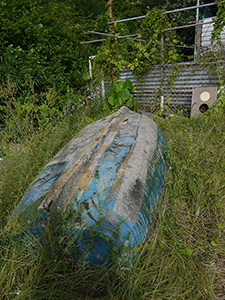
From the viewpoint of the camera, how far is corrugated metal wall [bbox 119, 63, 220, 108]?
3.90 m

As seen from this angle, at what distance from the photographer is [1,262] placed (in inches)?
54.7

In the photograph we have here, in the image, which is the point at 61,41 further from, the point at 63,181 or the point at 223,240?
the point at 223,240

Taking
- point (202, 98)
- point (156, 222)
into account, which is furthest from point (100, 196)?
point (202, 98)

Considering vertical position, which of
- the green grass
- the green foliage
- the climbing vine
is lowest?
→ the green grass

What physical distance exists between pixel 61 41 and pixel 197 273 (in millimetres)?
4642

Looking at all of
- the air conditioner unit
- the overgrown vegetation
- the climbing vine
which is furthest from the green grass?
the climbing vine

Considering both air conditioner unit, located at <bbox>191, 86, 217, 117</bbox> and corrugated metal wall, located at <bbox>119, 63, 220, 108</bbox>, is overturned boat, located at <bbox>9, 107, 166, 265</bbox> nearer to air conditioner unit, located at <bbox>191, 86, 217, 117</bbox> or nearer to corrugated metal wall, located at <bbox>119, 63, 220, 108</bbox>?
air conditioner unit, located at <bbox>191, 86, 217, 117</bbox>

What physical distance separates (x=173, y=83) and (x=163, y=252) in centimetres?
326

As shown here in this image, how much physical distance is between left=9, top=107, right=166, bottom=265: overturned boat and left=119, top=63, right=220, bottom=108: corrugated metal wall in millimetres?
2483

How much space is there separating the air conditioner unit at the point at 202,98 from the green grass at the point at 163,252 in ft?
5.05

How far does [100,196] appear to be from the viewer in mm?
1399

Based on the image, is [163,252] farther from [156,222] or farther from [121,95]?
[121,95]

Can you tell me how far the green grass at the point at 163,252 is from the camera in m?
1.26

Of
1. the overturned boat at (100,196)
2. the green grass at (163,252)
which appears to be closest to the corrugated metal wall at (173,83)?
the green grass at (163,252)
